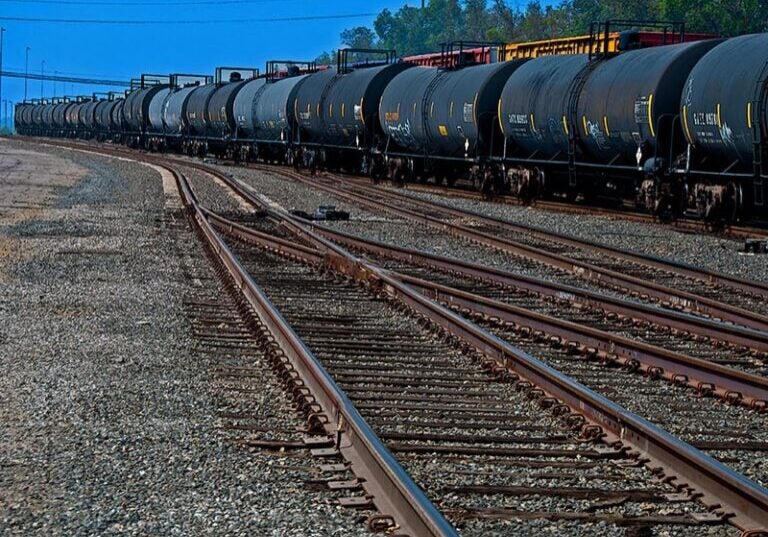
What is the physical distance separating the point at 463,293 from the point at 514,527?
691 cm

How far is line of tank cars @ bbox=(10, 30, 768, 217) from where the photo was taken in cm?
1953

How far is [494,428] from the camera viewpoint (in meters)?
7.15

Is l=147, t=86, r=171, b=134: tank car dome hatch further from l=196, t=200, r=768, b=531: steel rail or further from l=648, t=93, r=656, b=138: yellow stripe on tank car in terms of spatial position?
l=196, t=200, r=768, b=531: steel rail

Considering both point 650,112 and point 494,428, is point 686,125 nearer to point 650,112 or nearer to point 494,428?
point 650,112

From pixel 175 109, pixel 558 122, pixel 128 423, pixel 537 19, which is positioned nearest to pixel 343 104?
pixel 558 122

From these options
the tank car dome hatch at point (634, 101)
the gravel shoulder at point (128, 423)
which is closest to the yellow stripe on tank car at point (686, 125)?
the tank car dome hatch at point (634, 101)

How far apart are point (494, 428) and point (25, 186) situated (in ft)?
96.4

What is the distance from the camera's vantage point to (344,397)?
725 cm

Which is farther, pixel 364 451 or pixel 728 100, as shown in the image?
pixel 728 100

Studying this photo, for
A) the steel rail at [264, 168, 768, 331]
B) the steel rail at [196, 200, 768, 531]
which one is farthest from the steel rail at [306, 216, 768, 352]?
the steel rail at [196, 200, 768, 531]

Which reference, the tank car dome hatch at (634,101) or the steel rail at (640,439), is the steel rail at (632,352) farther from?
the tank car dome hatch at (634,101)

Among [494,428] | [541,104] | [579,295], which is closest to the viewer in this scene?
[494,428]

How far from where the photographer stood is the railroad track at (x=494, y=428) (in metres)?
5.60

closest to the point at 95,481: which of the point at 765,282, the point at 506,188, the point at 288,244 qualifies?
the point at 765,282
